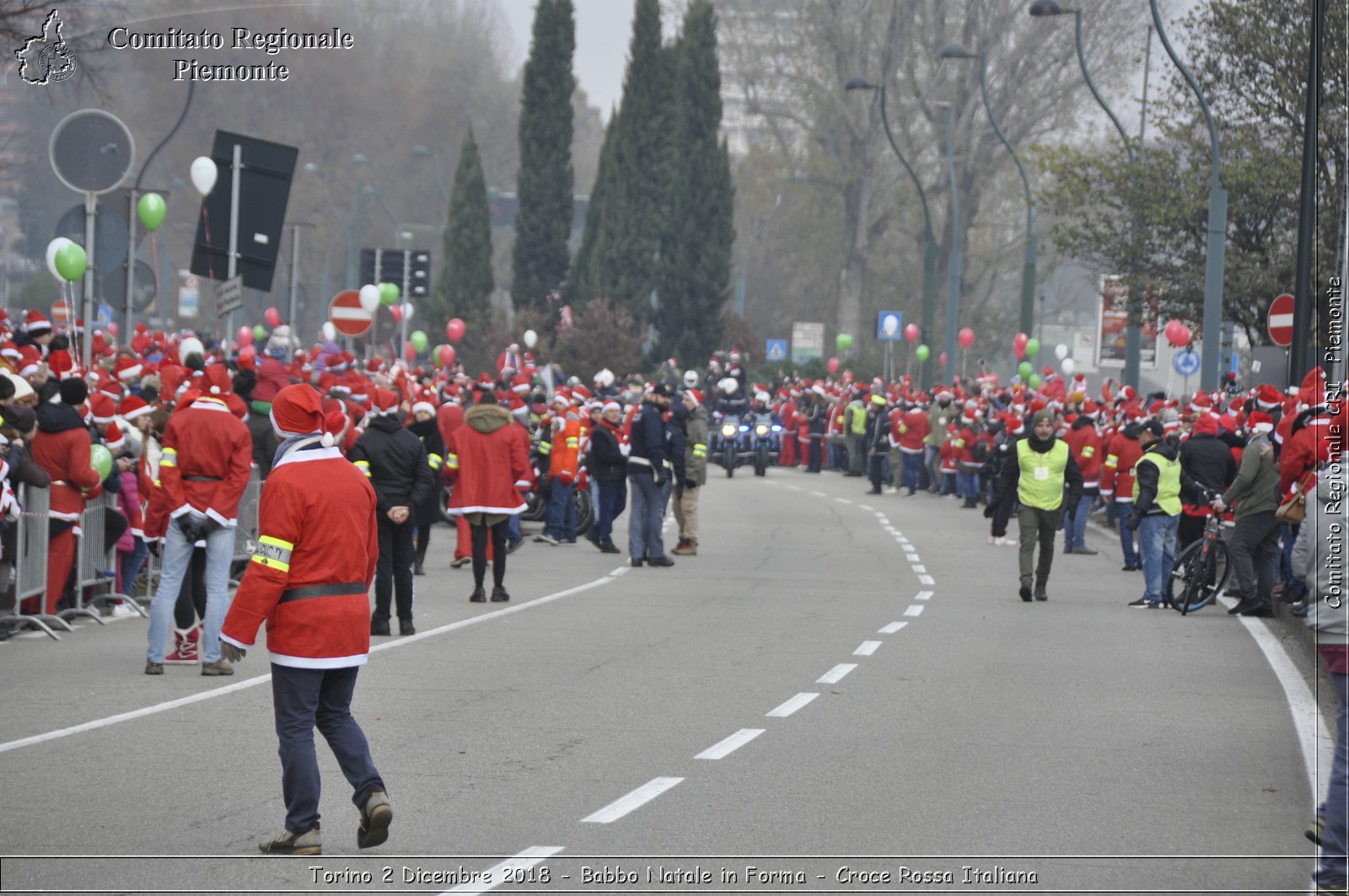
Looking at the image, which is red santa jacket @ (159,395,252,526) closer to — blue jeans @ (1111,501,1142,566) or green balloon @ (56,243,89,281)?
green balloon @ (56,243,89,281)

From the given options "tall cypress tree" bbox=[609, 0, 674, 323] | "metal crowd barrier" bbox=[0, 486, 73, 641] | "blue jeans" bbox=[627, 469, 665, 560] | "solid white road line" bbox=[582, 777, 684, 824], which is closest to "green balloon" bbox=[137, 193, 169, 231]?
"blue jeans" bbox=[627, 469, 665, 560]

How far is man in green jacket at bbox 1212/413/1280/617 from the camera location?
17.2 metres

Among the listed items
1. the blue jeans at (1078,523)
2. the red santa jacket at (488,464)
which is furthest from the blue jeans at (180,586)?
the blue jeans at (1078,523)

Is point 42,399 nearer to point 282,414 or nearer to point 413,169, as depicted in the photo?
point 282,414

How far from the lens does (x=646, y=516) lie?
2178 centimetres

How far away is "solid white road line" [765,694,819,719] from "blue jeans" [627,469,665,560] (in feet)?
32.3

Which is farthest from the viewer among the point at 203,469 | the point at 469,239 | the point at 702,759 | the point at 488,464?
the point at 469,239

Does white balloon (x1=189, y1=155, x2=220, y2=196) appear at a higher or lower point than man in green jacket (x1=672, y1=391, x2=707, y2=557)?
higher

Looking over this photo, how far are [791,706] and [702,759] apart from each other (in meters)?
2.00

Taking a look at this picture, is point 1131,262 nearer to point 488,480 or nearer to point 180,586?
point 488,480

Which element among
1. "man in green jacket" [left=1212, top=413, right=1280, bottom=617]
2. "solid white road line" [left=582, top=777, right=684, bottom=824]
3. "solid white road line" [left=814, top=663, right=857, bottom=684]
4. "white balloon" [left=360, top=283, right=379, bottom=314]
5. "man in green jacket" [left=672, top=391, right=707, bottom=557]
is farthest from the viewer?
"white balloon" [left=360, top=283, right=379, bottom=314]

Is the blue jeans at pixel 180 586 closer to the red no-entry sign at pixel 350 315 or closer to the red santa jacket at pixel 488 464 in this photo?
the red santa jacket at pixel 488 464

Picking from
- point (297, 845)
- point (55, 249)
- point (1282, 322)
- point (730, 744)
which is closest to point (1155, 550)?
point (1282, 322)

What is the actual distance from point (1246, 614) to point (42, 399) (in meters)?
10.7
